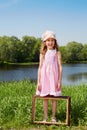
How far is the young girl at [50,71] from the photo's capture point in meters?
6.11

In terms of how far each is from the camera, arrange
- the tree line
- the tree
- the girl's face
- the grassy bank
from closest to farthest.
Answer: the grassy bank → the girl's face → the tree line → the tree

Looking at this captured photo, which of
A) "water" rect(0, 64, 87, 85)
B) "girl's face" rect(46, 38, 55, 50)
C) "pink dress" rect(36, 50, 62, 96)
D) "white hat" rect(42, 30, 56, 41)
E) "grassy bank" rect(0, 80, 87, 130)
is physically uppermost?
"white hat" rect(42, 30, 56, 41)

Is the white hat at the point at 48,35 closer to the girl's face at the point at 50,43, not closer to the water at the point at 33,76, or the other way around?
the girl's face at the point at 50,43

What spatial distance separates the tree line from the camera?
7150 cm

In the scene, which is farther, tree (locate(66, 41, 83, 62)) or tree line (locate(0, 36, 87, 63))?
tree (locate(66, 41, 83, 62))

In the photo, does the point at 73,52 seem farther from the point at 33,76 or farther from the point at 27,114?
the point at 27,114

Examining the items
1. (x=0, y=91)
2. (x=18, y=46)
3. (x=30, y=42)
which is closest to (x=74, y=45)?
(x=30, y=42)

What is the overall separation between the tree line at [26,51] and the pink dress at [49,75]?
6468cm

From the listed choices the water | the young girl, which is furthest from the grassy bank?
the water

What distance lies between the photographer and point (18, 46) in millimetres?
76812

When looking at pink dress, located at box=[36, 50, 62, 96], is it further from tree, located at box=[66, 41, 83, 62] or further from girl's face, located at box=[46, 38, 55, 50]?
tree, located at box=[66, 41, 83, 62]

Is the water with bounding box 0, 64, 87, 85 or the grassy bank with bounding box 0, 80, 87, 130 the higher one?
the grassy bank with bounding box 0, 80, 87, 130

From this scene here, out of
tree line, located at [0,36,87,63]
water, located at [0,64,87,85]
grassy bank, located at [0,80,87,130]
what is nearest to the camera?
grassy bank, located at [0,80,87,130]

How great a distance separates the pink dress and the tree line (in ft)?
212
